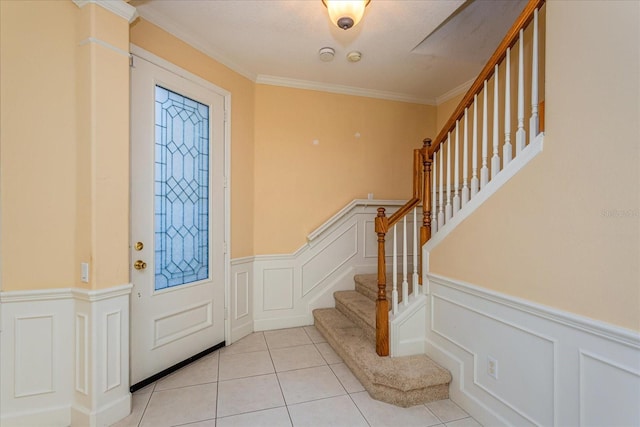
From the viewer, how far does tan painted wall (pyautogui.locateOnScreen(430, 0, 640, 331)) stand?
125 centimetres

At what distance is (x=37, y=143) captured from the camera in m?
1.80

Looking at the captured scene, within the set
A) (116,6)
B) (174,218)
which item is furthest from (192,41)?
(174,218)

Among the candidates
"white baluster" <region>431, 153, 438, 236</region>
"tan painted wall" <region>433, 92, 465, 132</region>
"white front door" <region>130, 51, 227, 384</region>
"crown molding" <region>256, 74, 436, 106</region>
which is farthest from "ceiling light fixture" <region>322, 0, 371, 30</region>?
"tan painted wall" <region>433, 92, 465, 132</region>

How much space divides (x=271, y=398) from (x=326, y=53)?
2947mm

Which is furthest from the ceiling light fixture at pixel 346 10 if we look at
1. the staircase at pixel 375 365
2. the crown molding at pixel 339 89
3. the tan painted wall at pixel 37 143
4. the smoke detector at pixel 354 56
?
the staircase at pixel 375 365

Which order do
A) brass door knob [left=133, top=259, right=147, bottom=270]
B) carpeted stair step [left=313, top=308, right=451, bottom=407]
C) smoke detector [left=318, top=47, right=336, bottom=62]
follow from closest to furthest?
carpeted stair step [left=313, top=308, right=451, bottom=407], brass door knob [left=133, top=259, right=147, bottom=270], smoke detector [left=318, top=47, right=336, bottom=62]

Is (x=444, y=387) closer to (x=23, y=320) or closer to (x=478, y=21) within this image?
(x=23, y=320)

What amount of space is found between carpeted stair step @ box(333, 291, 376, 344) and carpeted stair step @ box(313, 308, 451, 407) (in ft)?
0.47

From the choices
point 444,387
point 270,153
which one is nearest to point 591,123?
point 444,387

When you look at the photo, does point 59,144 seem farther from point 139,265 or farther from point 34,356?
point 34,356

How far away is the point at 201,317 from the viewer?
281cm

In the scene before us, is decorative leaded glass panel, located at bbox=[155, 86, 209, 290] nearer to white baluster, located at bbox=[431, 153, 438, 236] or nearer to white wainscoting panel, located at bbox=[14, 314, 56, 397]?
white wainscoting panel, located at bbox=[14, 314, 56, 397]

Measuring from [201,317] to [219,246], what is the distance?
2.19 feet

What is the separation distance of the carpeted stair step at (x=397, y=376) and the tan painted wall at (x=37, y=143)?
2.08 metres
